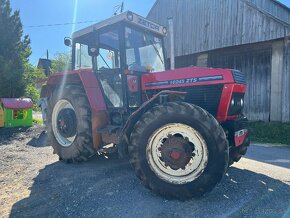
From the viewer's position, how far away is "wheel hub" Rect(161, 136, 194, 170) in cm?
352

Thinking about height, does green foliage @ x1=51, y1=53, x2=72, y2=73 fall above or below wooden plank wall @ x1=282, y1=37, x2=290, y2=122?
above

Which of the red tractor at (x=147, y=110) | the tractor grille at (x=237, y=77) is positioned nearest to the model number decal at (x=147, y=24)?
the red tractor at (x=147, y=110)

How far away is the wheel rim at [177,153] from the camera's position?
347 cm

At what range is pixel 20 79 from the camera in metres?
15.6

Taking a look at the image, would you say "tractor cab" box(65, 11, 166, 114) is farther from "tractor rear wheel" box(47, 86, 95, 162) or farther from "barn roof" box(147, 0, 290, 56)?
"barn roof" box(147, 0, 290, 56)

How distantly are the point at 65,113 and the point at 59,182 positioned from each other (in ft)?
4.95

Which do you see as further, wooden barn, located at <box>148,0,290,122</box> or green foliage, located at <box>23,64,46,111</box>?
green foliage, located at <box>23,64,46,111</box>

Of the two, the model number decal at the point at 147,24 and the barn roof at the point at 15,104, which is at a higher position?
the model number decal at the point at 147,24

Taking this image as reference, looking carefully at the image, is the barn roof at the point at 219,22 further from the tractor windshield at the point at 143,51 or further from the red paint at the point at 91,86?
the red paint at the point at 91,86

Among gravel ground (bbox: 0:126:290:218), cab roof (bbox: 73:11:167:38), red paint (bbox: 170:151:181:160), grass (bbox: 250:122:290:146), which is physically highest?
cab roof (bbox: 73:11:167:38)

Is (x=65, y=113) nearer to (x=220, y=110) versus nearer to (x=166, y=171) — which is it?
(x=166, y=171)

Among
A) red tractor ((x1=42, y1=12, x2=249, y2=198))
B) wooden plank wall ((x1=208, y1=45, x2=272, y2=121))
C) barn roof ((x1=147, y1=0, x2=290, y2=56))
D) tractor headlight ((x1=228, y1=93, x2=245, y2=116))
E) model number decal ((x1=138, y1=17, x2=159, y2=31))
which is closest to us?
red tractor ((x1=42, y1=12, x2=249, y2=198))

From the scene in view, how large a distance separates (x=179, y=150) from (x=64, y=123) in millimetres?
2604

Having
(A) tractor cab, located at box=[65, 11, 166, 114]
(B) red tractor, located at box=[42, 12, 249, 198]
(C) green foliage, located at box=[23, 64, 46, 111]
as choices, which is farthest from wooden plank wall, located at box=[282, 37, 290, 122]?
(C) green foliage, located at box=[23, 64, 46, 111]
